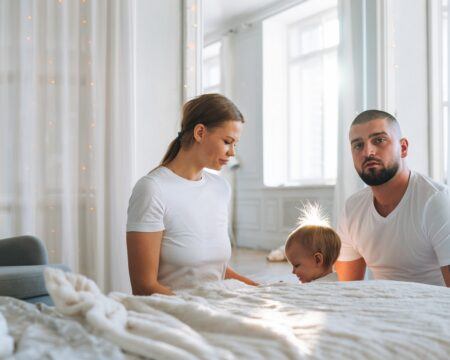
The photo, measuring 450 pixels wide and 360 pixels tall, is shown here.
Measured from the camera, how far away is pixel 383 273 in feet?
6.44

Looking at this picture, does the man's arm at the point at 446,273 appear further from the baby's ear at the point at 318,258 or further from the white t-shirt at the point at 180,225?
the white t-shirt at the point at 180,225

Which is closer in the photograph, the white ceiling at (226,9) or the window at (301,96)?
the window at (301,96)

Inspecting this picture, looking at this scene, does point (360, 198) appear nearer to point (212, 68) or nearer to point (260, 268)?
point (260, 268)

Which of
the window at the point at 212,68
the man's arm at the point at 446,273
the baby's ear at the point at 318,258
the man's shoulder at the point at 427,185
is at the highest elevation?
the window at the point at 212,68

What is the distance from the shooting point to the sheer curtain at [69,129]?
111 inches

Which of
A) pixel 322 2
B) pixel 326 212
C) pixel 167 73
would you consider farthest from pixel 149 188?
pixel 322 2

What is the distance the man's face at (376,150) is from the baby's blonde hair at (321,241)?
239 millimetres

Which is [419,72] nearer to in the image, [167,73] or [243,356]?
[167,73]

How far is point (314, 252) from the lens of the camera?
6.18 ft

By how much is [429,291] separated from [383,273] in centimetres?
100

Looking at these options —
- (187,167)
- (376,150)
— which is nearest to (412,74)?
(376,150)

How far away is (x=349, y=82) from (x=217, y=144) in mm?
2732

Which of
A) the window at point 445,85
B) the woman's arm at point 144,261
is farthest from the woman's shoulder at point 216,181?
the window at point 445,85

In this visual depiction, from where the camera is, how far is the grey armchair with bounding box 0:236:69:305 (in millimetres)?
1924
